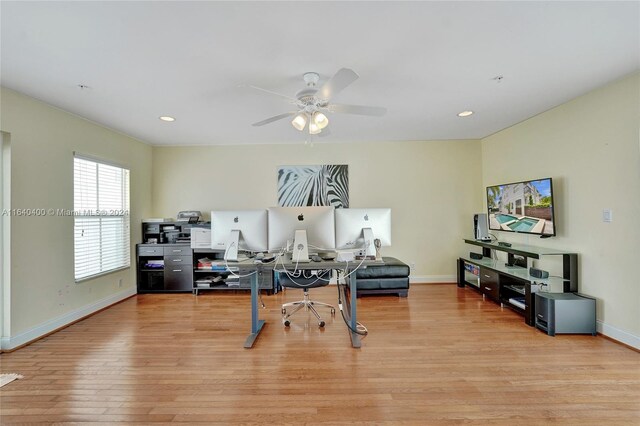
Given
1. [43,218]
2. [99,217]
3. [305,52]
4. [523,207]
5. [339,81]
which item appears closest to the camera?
[339,81]

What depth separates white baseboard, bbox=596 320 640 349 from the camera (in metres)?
2.46

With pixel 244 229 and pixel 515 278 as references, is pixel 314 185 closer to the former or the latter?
pixel 244 229

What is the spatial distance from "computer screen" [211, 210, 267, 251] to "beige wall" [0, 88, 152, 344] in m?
1.92

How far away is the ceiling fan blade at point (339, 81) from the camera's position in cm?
Result: 180

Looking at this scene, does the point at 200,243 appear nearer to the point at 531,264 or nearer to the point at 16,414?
the point at 16,414

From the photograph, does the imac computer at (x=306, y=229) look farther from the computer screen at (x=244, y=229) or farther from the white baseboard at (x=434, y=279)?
the white baseboard at (x=434, y=279)

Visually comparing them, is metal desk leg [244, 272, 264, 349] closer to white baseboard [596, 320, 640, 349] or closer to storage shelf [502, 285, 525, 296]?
storage shelf [502, 285, 525, 296]

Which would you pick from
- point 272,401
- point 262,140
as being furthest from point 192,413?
point 262,140

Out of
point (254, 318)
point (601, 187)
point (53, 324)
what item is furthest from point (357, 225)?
point (53, 324)

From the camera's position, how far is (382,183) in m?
4.80

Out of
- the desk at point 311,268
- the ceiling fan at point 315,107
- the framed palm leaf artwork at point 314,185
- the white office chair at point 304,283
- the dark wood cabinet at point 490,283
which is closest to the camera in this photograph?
the ceiling fan at point 315,107

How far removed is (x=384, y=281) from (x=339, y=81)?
3.03 m

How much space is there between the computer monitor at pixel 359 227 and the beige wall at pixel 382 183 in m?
2.17

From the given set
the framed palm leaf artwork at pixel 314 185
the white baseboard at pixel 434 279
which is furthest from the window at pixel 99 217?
the white baseboard at pixel 434 279
